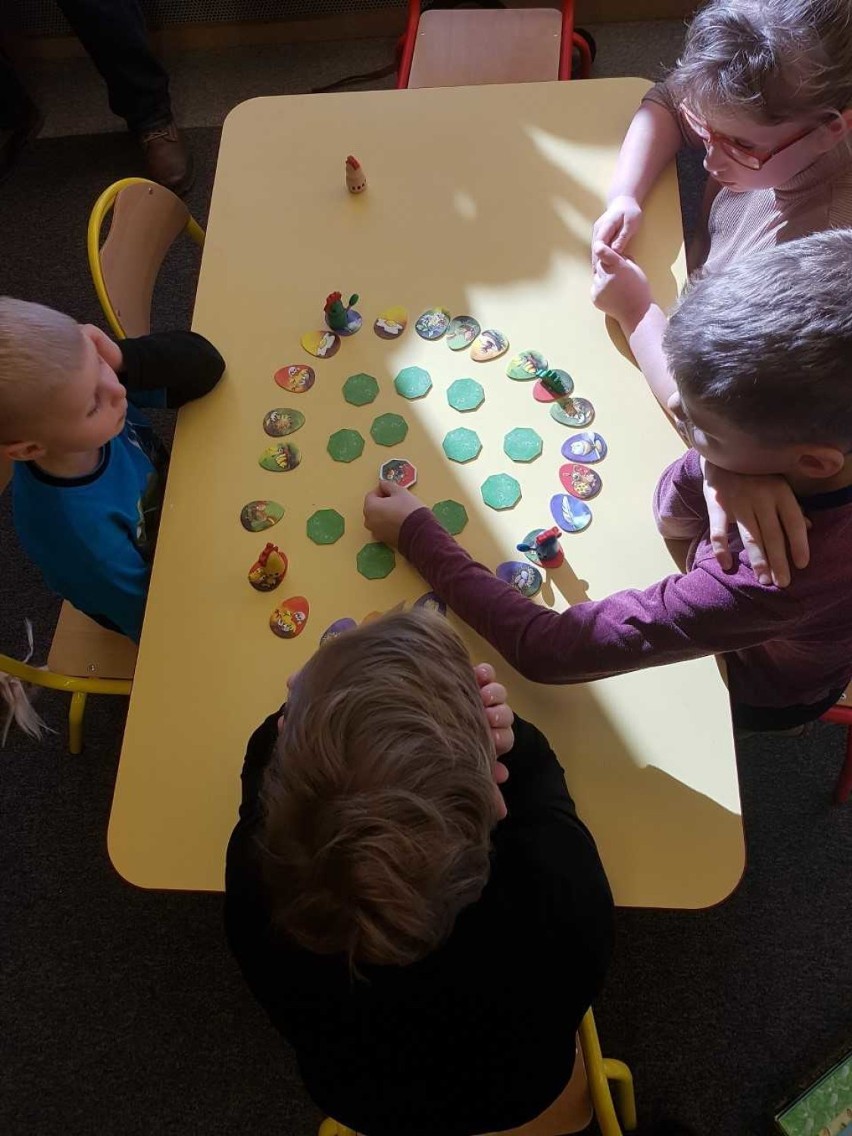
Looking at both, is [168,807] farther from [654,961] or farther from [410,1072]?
[654,961]

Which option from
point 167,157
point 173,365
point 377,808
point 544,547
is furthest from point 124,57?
point 377,808

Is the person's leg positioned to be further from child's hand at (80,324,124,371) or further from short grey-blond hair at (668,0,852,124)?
short grey-blond hair at (668,0,852,124)

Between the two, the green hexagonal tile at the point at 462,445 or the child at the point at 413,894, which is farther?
the green hexagonal tile at the point at 462,445

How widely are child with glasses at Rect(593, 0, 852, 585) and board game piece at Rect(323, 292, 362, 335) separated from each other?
13.6 inches

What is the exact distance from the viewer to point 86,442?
3.60 feet

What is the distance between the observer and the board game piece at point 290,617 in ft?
3.30

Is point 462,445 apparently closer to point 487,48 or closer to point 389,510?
point 389,510

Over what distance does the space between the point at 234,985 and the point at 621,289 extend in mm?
1313

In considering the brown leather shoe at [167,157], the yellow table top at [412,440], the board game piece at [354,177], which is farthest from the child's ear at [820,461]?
the brown leather shoe at [167,157]

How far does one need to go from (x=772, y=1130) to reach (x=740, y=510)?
41.8 inches

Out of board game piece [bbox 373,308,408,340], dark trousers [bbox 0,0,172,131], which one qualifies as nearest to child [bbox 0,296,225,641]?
board game piece [bbox 373,308,408,340]

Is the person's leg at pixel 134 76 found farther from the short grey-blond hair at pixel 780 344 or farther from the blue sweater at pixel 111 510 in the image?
the short grey-blond hair at pixel 780 344

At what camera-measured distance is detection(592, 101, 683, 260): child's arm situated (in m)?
1.21

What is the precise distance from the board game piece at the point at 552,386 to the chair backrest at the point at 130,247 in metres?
0.66
